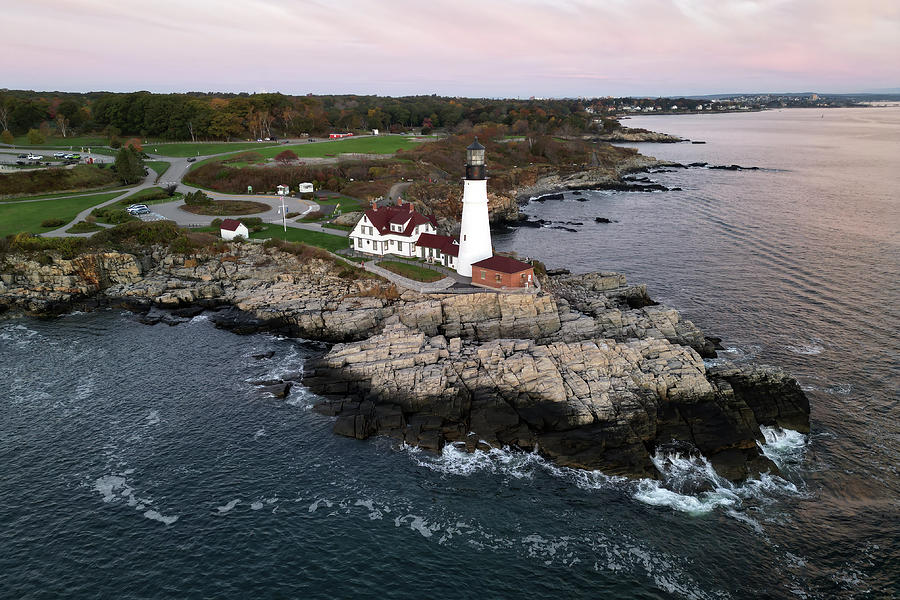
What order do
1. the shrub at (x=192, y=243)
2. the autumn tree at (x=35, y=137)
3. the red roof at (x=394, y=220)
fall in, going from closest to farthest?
the red roof at (x=394, y=220) < the shrub at (x=192, y=243) < the autumn tree at (x=35, y=137)

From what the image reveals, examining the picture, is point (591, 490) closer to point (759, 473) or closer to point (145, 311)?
point (759, 473)

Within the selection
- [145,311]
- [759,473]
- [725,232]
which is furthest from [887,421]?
[145,311]

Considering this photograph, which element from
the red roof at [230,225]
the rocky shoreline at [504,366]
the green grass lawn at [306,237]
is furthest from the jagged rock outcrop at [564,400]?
the red roof at [230,225]

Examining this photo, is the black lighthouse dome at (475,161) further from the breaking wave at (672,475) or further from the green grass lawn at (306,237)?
the breaking wave at (672,475)

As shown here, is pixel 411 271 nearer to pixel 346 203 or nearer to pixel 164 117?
pixel 346 203

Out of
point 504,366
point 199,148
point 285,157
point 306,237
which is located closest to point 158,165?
point 199,148
